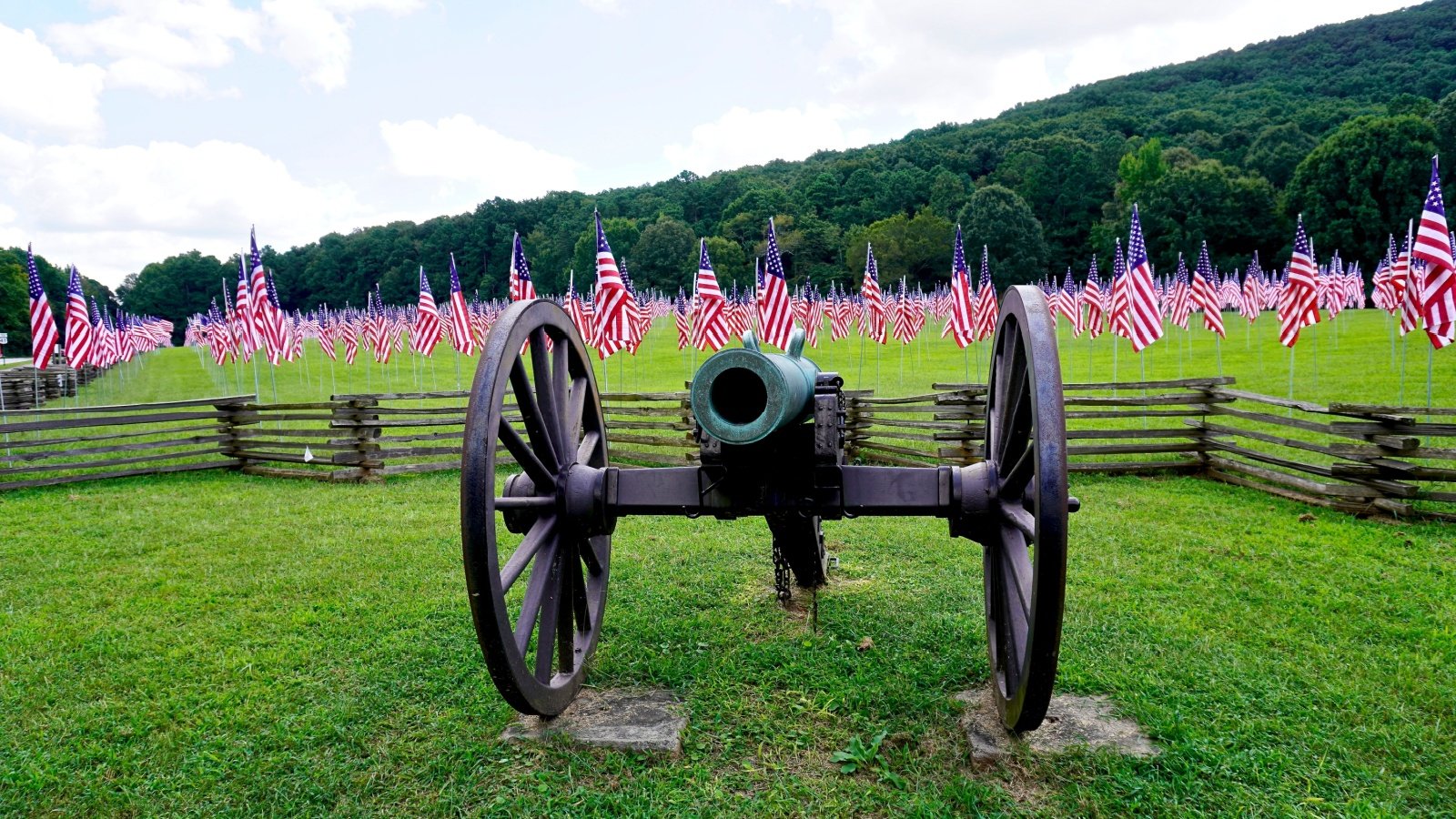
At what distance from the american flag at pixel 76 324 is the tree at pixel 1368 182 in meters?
61.3

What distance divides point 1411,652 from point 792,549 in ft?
10.5

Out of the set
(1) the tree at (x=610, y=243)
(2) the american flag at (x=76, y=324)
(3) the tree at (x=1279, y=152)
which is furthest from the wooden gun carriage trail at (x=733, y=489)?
(3) the tree at (x=1279, y=152)

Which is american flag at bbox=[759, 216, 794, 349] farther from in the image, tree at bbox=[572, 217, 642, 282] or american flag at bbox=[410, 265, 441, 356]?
tree at bbox=[572, 217, 642, 282]

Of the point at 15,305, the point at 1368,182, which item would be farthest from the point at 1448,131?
the point at 15,305

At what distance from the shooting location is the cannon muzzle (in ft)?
10.2

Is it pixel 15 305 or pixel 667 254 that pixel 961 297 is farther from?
pixel 15 305

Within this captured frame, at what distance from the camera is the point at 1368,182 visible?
5169 cm

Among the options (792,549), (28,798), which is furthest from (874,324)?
(28,798)

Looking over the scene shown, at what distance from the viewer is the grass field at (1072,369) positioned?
1861 cm

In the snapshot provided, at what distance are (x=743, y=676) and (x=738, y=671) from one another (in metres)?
0.06

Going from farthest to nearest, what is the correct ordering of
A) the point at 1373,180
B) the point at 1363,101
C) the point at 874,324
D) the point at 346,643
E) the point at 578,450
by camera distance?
the point at 1363,101 → the point at 1373,180 → the point at 874,324 → the point at 346,643 → the point at 578,450

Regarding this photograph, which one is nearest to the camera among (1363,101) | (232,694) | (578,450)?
(232,694)

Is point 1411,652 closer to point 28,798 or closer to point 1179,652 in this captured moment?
point 1179,652

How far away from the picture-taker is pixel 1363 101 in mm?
78375
